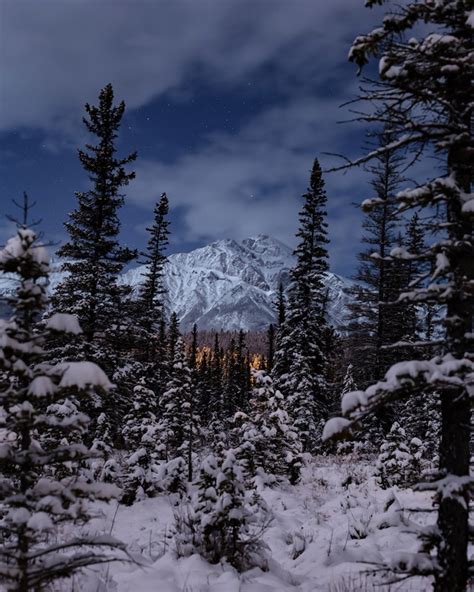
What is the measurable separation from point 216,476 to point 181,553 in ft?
4.10

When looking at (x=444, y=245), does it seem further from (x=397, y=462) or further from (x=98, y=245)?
(x=98, y=245)

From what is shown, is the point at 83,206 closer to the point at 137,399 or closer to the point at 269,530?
the point at 137,399

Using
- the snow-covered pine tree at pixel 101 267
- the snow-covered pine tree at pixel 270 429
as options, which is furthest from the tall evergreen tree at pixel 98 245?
the snow-covered pine tree at pixel 270 429

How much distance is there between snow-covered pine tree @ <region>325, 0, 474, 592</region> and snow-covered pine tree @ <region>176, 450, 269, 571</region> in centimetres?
272

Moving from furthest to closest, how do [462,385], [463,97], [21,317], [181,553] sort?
[181,553] → [463,97] → [21,317] → [462,385]

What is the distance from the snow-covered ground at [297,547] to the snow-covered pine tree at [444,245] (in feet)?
1.81

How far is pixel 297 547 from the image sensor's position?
288 inches

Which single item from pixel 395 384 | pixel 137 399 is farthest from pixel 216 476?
pixel 137 399

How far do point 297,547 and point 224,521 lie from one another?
1790 millimetres

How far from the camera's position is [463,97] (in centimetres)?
490

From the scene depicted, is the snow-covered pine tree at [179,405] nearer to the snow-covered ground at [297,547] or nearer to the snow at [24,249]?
the snow-covered ground at [297,547]

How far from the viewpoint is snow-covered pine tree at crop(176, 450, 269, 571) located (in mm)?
6266

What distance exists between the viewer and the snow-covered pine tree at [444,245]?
4039 millimetres

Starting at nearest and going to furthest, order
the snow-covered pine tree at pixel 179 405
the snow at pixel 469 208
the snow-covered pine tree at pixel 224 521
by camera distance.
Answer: the snow at pixel 469 208 → the snow-covered pine tree at pixel 224 521 → the snow-covered pine tree at pixel 179 405
